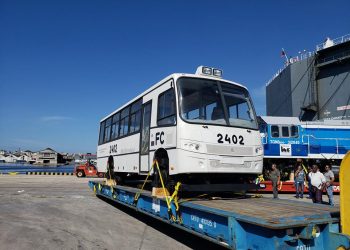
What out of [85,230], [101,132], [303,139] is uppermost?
[303,139]

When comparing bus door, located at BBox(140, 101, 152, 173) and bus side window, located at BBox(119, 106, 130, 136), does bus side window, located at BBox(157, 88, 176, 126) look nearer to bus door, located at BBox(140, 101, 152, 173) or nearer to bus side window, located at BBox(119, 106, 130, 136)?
bus door, located at BBox(140, 101, 152, 173)

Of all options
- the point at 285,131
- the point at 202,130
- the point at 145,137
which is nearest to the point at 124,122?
the point at 145,137

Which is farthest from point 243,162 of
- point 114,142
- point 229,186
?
point 114,142

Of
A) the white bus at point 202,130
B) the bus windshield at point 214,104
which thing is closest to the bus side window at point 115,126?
the white bus at point 202,130

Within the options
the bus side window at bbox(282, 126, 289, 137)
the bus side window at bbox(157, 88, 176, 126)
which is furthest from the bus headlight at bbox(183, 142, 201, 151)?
the bus side window at bbox(282, 126, 289, 137)

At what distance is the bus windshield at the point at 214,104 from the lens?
7694mm

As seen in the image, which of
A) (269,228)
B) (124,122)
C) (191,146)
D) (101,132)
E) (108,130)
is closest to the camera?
(269,228)

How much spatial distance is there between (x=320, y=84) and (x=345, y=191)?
30632 mm

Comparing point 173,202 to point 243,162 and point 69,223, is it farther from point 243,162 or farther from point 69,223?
point 69,223

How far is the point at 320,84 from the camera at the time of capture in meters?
32.3

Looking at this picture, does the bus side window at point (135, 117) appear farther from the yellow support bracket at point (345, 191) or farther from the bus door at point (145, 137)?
the yellow support bracket at point (345, 191)

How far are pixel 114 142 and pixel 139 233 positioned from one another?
5424 millimetres

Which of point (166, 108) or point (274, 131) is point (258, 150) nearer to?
point (166, 108)

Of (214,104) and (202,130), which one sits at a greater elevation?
(214,104)
